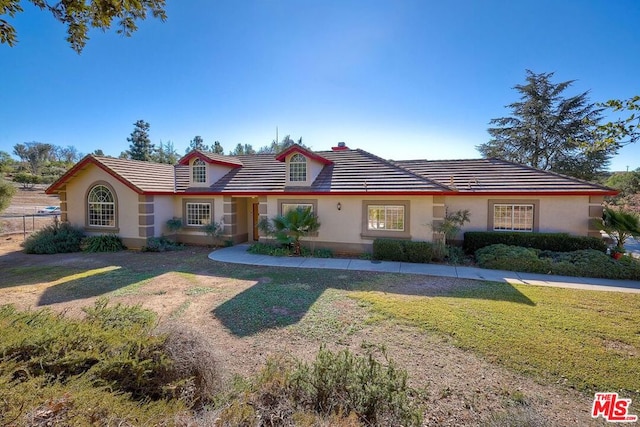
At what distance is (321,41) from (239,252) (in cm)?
985

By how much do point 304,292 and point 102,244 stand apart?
1243cm

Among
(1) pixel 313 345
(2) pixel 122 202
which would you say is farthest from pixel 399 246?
(2) pixel 122 202

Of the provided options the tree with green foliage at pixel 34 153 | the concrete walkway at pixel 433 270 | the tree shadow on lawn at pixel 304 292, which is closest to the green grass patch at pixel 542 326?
the tree shadow on lawn at pixel 304 292

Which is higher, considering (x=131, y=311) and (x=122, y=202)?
(x=122, y=202)

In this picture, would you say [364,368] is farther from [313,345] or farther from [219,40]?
[219,40]

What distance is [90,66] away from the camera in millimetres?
13242

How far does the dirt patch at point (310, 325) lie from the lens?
4.18 m

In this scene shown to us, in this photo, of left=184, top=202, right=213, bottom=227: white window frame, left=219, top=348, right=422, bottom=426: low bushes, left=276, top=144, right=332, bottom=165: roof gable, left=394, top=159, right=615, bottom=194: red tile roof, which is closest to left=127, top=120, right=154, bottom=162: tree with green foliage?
left=184, top=202, right=213, bottom=227: white window frame

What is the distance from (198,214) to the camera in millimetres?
17062

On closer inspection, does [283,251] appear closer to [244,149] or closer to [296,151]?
[296,151]

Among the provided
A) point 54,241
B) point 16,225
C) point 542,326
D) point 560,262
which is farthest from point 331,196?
point 16,225

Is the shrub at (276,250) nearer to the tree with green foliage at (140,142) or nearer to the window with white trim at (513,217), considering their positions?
the window with white trim at (513,217)

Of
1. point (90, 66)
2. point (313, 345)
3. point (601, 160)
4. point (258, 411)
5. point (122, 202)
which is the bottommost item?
point (313, 345)

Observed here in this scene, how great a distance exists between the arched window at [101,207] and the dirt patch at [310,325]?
3.39 m
